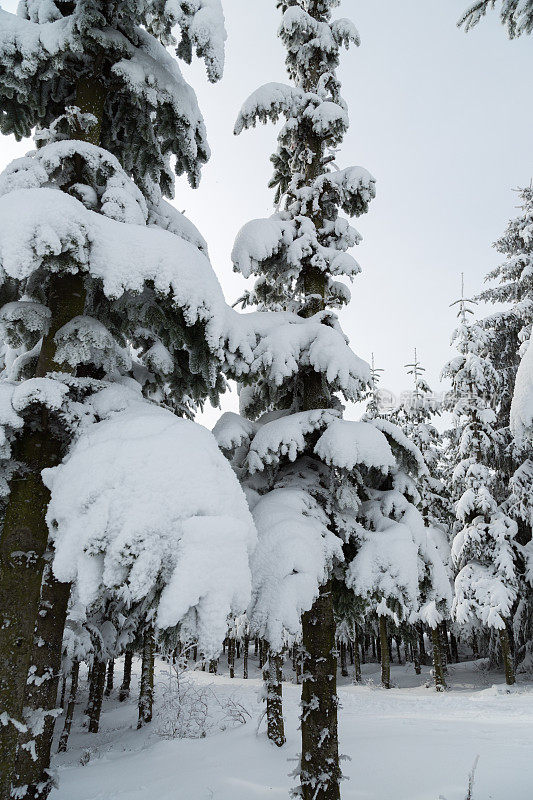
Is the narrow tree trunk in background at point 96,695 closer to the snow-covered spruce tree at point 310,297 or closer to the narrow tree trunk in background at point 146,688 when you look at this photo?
the narrow tree trunk in background at point 146,688

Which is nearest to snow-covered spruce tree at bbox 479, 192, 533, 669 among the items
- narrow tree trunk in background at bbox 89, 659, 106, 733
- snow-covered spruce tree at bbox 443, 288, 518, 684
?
snow-covered spruce tree at bbox 443, 288, 518, 684

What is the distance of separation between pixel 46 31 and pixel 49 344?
321cm

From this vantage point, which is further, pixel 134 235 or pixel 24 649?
pixel 134 235

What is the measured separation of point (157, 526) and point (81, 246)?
228 cm

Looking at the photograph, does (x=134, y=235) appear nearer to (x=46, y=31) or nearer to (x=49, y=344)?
(x=49, y=344)

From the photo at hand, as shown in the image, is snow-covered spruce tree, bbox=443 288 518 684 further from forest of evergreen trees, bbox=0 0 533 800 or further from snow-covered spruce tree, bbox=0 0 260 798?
snow-covered spruce tree, bbox=0 0 260 798

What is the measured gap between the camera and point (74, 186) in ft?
16.6

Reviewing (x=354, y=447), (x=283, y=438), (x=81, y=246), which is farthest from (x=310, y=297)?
(x=81, y=246)

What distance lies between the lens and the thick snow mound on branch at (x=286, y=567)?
514cm

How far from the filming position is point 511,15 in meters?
6.29

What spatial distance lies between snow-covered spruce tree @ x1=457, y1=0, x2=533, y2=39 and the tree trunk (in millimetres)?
7478

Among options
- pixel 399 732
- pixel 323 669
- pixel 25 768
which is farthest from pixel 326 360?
pixel 399 732

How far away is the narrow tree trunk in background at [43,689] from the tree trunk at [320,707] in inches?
117

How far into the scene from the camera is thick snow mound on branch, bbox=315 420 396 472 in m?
6.23
